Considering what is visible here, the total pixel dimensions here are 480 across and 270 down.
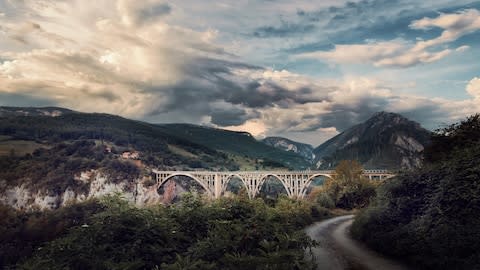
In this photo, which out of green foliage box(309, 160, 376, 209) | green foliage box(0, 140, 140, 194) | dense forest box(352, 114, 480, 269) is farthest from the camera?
green foliage box(0, 140, 140, 194)

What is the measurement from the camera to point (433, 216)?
723 inches

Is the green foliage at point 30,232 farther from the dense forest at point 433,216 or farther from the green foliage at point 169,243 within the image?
the dense forest at point 433,216

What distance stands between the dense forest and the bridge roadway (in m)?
43.8

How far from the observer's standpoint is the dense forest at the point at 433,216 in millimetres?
15953

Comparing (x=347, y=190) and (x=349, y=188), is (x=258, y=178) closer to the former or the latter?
(x=347, y=190)

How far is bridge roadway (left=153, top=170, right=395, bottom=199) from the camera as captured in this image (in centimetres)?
8350

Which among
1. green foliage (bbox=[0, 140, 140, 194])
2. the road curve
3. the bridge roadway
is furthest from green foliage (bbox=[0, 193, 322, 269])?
green foliage (bbox=[0, 140, 140, 194])

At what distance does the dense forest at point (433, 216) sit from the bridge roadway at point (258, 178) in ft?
144

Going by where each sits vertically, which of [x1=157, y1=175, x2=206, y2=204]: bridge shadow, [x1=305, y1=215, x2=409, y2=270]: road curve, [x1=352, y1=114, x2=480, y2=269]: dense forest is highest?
[x1=352, y1=114, x2=480, y2=269]: dense forest

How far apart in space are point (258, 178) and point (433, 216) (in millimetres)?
85179

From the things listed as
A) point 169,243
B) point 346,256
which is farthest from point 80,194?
point 169,243

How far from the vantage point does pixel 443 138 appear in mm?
30812

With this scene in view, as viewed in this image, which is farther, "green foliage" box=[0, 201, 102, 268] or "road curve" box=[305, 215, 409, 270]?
"green foliage" box=[0, 201, 102, 268]

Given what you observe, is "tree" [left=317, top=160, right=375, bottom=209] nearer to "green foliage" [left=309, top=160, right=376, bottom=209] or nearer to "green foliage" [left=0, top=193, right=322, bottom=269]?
"green foliage" [left=309, top=160, right=376, bottom=209]
